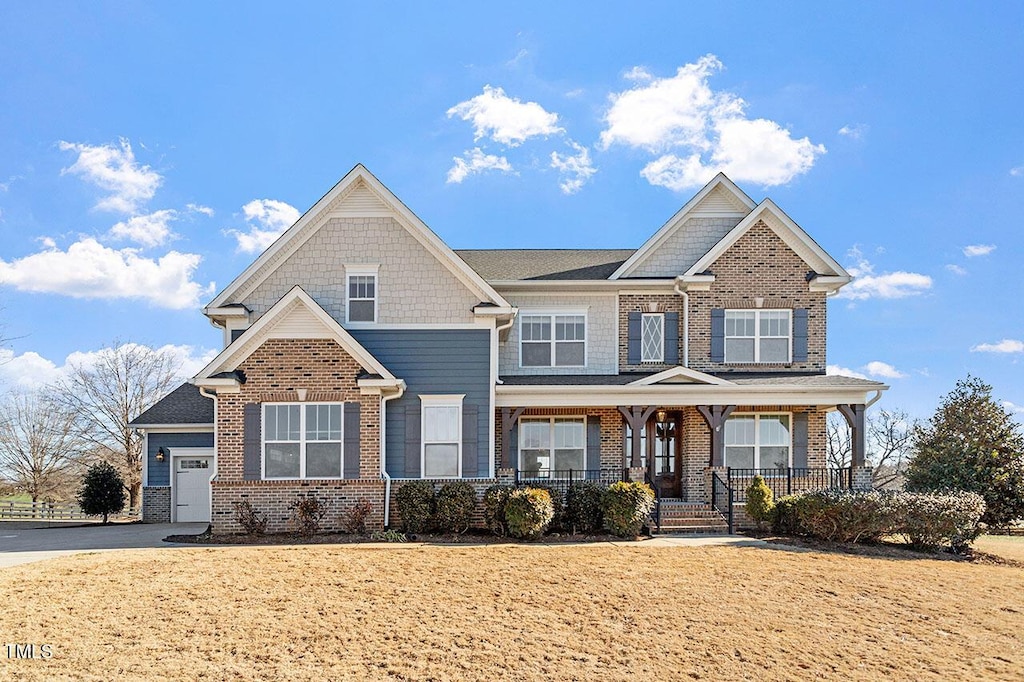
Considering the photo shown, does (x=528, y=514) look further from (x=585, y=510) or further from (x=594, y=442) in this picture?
(x=594, y=442)

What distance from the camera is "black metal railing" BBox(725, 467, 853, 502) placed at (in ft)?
61.1

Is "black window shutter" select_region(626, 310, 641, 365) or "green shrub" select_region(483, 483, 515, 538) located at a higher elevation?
"black window shutter" select_region(626, 310, 641, 365)

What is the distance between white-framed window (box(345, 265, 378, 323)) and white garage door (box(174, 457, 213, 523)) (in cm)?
756

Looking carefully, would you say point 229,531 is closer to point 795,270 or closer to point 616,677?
point 616,677

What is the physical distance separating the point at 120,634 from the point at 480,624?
4174 mm

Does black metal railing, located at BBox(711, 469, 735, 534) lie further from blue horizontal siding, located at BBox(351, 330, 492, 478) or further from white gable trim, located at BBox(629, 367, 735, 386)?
blue horizontal siding, located at BBox(351, 330, 492, 478)

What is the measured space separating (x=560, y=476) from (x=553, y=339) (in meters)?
3.82

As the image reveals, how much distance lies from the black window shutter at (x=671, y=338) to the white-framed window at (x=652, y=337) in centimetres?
11

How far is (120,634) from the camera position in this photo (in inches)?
333

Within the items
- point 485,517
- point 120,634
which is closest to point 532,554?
point 485,517

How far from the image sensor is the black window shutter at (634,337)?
20.6 m

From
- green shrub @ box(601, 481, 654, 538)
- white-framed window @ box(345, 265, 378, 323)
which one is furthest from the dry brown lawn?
white-framed window @ box(345, 265, 378, 323)

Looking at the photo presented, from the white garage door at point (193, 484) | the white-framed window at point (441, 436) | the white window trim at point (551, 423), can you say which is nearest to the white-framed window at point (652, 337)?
the white window trim at point (551, 423)

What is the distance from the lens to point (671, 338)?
2077 cm
